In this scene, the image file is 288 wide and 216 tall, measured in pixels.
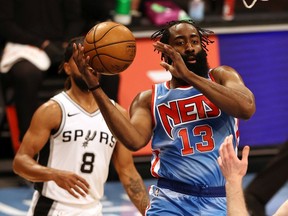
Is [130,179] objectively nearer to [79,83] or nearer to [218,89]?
[79,83]

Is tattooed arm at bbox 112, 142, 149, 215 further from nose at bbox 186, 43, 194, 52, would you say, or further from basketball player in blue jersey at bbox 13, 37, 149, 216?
nose at bbox 186, 43, 194, 52

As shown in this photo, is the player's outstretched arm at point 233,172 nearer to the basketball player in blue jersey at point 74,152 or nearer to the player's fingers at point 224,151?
the player's fingers at point 224,151

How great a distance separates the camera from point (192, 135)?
548 cm

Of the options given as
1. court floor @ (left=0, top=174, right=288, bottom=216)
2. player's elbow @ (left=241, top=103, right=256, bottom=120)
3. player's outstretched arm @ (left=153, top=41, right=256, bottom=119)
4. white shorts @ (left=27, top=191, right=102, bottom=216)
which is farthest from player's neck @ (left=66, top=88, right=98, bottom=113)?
court floor @ (left=0, top=174, right=288, bottom=216)

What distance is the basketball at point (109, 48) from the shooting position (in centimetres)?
527

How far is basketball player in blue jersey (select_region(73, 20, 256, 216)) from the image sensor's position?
5.36 meters

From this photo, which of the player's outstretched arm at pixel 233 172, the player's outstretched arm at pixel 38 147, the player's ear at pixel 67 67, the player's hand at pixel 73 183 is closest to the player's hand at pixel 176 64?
the player's outstretched arm at pixel 233 172

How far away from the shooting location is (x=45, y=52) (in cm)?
984

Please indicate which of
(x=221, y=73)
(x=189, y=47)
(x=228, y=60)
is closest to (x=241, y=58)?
(x=228, y=60)

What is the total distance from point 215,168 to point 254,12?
6.04m

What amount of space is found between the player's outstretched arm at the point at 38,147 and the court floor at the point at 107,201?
8.74 feet

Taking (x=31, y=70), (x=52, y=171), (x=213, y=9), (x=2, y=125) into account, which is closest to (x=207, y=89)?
(x=52, y=171)

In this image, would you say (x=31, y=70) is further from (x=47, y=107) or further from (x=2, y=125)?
(x=47, y=107)

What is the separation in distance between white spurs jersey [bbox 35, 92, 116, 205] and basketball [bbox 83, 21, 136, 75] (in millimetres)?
1192
